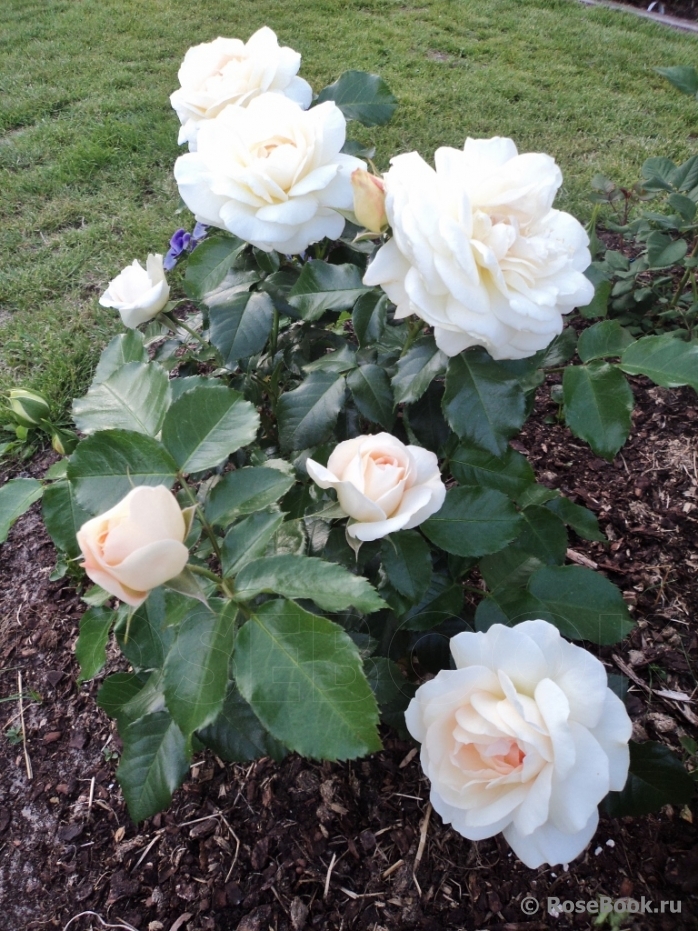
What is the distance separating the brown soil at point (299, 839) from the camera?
125 centimetres

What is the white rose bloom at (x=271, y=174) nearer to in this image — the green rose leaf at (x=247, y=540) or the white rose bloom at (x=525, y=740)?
the green rose leaf at (x=247, y=540)

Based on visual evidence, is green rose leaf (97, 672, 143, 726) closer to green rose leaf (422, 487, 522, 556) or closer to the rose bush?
the rose bush

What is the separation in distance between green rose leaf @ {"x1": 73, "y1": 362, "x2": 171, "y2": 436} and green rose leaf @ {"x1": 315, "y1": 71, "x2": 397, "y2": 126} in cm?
69

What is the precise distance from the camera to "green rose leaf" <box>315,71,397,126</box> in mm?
1266

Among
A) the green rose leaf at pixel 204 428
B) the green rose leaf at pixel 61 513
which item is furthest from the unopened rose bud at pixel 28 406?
the green rose leaf at pixel 204 428

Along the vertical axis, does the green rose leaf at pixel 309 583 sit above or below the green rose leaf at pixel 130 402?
below

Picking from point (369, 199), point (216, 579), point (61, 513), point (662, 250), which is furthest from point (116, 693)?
point (662, 250)

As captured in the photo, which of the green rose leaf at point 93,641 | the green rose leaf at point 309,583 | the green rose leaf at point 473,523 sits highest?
the green rose leaf at point 309,583

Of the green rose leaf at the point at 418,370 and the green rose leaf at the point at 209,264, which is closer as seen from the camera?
the green rose leaf at the point at 418,370

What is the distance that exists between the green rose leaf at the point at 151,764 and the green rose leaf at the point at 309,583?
0.40 m

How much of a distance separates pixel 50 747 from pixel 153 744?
750mm

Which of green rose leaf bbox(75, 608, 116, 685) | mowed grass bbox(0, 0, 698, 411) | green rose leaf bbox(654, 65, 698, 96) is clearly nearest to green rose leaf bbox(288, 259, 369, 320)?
green rose leaf bbox(75, 608, 116, 685)

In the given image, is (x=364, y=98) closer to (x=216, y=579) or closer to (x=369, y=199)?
(x=369, y=199)

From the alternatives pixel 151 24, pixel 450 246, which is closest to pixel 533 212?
pixel 450 246
